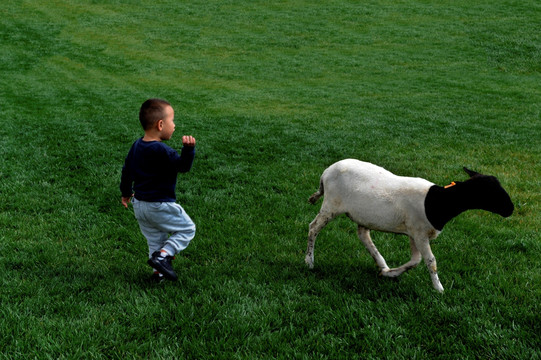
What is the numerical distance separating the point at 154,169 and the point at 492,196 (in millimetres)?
2713

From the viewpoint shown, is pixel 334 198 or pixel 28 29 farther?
pixel 28 29

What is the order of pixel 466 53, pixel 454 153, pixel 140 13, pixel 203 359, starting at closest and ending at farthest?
pixel 203 359, pixel 454 153, pixel 466 53, pixel 140 13

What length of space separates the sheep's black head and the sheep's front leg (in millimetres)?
524

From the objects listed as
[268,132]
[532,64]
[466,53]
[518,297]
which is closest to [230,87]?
[268,132]

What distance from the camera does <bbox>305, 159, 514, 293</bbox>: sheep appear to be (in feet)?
11.1

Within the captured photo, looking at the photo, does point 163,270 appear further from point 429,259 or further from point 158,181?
point 429,259

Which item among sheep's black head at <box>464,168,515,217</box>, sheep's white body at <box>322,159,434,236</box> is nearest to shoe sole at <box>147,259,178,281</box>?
sheep's white body at <box>322,159,434,236</box>

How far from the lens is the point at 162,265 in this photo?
3674mm

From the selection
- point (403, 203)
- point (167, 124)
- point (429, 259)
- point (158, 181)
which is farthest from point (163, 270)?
point (429, 259)

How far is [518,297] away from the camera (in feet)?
11.6

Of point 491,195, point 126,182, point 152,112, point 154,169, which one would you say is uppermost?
point 152,112

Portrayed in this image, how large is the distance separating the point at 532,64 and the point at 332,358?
64.0 ft

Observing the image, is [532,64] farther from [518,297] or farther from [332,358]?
[332,358]

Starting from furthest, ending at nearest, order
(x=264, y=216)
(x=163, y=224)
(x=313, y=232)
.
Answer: (x=264, y=216) < (x=313, y=232) < (x=163, y=224)
